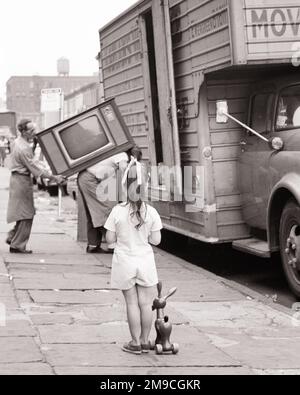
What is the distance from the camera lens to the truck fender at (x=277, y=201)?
8.22 meters

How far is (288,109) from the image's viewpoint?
353 inches

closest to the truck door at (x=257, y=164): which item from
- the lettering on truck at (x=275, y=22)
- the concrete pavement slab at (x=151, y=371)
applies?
the lettering on truck at (x=275, y=22)

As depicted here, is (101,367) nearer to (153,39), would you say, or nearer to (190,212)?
(190,212)

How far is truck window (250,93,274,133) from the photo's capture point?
9211 mm

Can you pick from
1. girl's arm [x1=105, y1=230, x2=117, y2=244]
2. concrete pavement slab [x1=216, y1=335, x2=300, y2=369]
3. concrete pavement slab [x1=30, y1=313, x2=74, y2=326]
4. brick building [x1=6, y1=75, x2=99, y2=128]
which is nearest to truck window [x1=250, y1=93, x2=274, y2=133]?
concrete pavement slab [x1=216, y1=335, x2=300, y2=369]

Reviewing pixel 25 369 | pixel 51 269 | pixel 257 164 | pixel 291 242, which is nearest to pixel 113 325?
pixel 25 369

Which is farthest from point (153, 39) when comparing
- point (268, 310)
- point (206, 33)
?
point (268, 310)

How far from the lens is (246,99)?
32.1 ft

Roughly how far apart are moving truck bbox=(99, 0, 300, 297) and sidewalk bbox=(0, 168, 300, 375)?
0.69m

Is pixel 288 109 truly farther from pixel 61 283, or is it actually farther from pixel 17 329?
pixel 17 329

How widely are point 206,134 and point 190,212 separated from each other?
3.73 feet

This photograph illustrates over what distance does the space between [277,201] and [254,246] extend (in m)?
0.76

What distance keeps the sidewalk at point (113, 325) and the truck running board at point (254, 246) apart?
1.34 feet

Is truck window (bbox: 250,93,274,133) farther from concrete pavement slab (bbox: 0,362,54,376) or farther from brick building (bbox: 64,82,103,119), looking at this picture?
brick building (bbox: 64,82,103,119)
